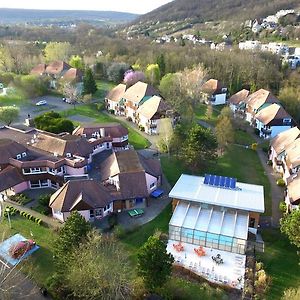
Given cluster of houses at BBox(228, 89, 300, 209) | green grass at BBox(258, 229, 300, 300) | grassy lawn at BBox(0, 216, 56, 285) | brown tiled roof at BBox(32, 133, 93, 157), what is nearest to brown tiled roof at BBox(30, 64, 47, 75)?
cluster of houses at BBox(228, 89, 300, 209)

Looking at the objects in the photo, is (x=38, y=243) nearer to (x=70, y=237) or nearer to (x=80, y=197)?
(x=80, y=197)

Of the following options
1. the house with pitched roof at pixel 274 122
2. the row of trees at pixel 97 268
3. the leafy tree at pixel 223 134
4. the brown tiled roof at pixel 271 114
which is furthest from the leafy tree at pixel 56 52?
the row of trees at pixel 97 268

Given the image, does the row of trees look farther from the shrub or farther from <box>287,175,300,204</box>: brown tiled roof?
the shrub

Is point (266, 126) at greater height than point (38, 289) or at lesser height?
lesser

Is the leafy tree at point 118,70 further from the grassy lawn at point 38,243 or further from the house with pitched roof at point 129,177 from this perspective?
the grassy lawn at point 38,243

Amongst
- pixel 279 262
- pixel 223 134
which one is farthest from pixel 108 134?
pixel 279 262

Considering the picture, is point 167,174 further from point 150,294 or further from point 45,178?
point 150,294

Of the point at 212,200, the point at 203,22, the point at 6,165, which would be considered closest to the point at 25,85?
the point at 6,165

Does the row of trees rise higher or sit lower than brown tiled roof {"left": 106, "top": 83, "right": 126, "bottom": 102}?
higher
